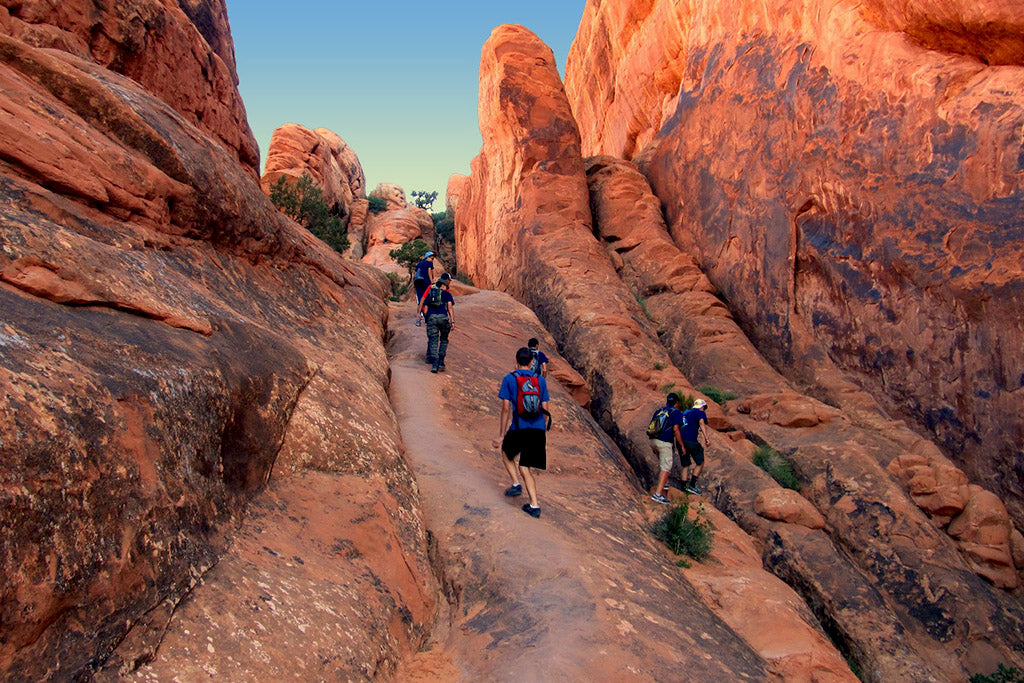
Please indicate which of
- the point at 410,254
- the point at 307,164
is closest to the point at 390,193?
the point at 307,164

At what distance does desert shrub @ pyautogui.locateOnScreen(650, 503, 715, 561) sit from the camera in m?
7.58

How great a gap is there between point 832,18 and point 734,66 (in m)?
3.33

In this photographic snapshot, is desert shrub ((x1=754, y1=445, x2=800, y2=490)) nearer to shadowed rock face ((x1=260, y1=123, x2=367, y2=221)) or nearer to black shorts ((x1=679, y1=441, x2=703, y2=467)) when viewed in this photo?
black shorts ((x1=679, y1=441, x2=703, y2=467))

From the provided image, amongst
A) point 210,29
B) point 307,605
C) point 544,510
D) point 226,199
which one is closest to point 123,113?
point 226,199

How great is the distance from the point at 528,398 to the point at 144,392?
3.46m

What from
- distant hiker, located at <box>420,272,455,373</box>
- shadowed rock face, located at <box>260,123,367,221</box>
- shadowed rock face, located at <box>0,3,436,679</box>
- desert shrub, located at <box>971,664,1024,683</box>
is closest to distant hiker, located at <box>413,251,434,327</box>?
distant hiker, located at <box>420,272,455,373</box>

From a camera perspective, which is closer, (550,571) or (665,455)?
(550,571)

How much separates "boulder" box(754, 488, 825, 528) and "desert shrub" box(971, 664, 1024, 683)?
2.57m

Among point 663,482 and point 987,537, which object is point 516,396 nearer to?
point 663,482

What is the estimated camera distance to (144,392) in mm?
3789

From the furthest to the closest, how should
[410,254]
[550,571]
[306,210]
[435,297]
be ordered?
[410,254]
[306,210]
[435,297]
[550,571]

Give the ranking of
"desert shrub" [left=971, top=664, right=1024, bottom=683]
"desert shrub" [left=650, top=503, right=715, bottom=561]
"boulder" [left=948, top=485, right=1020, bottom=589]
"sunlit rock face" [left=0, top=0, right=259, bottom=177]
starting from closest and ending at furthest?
"desert shrub" [left=650, top=503, right=715, bottom=561], "desert shrub" [left=971, top=664, right=1024, bottom=683], "sunlit rock face" [left=0, top=0, right=259, bottom=177], "boulder" [left=948, top=485, right=1020, bottom=589]

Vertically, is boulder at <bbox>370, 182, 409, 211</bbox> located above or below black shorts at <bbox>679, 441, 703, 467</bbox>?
above

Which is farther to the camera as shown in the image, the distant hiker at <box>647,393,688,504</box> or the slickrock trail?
the distant hiker at <box>647,393,688,504</box>
